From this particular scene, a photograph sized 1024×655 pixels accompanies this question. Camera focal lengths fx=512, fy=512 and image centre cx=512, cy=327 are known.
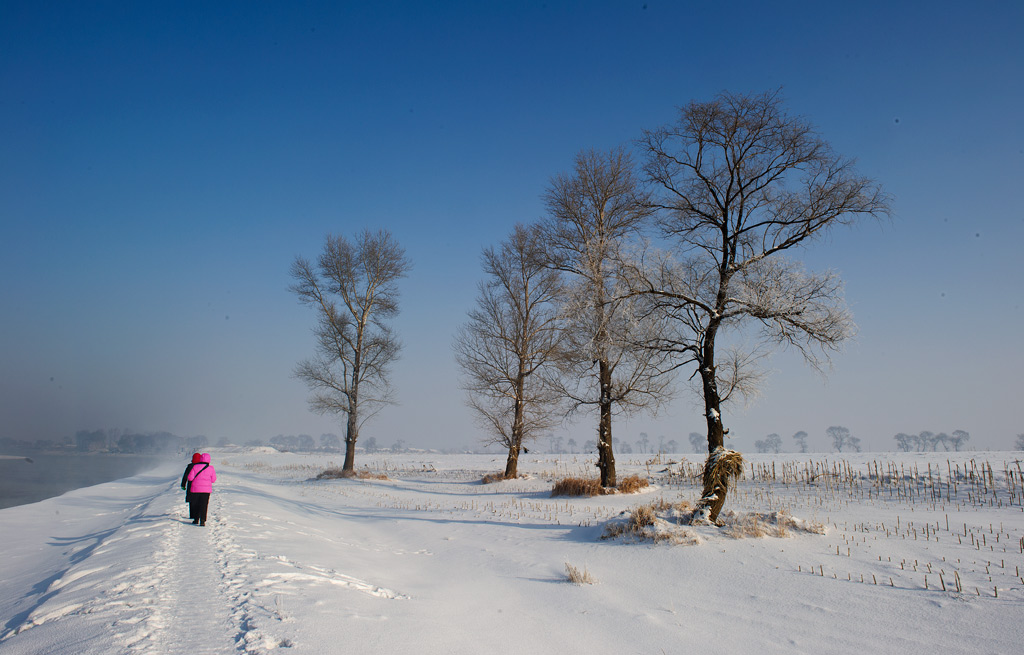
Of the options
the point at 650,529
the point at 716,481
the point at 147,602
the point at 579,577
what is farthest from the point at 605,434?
the point at 147,602

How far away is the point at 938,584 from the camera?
5.53m

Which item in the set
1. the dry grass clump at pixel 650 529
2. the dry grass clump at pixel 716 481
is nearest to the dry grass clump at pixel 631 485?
the dry grass clump at pixel 650 529

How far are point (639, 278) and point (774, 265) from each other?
8.32 ft

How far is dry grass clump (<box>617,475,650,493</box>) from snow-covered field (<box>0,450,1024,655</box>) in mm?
4244

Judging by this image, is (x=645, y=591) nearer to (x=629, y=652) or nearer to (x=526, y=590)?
(x=526, y=590)

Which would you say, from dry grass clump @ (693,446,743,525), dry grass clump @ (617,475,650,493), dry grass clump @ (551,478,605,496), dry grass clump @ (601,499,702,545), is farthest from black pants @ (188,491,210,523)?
dry grass clump @ (617,475,650,493)

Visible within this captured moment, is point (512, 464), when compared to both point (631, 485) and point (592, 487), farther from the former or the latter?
point (631, 485)

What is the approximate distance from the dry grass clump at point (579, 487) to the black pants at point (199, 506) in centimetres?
973

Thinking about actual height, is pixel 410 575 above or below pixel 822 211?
below

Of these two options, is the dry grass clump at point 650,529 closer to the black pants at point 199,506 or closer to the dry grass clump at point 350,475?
the black pants at point 199,506

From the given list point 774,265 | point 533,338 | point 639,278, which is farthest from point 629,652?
point 533,338

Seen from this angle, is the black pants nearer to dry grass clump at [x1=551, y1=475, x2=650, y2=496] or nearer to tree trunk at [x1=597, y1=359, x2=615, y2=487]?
dry grass clump at [x1=551, y1=475, x2=650, y2=496]

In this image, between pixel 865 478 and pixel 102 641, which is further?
pixel 865 478

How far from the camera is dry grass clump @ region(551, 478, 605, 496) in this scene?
15297 mm
